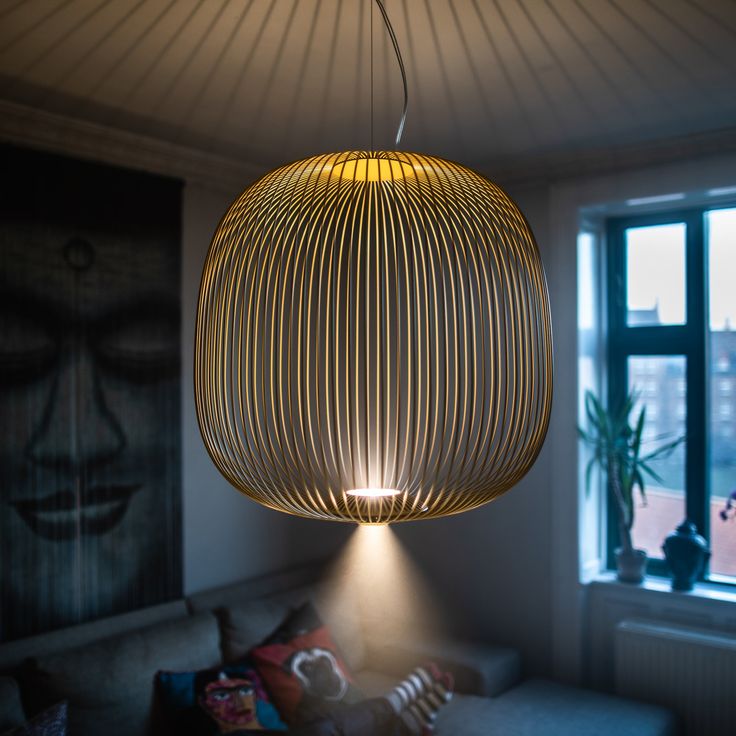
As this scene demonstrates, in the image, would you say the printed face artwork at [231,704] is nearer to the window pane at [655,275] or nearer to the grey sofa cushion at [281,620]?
the grey sofa cushion at [281,620]

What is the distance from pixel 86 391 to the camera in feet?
10.2

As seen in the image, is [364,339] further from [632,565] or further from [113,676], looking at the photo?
[632,565]

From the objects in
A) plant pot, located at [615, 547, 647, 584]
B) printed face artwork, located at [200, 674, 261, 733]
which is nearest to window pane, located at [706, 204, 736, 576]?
plant pot, located at [615, 547, 647, 584]

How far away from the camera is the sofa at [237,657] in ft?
8.71

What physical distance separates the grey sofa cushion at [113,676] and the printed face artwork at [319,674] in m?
0.36

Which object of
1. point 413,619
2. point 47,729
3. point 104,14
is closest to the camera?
point 104,14

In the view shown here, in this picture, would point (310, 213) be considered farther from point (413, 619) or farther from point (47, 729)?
point (413, 619)

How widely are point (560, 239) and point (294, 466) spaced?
99.6 inches

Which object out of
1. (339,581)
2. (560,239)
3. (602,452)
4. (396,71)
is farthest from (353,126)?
(339,581)

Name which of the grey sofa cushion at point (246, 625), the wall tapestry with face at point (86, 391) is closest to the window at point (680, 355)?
the grey sofa cushion at point (246, 625)

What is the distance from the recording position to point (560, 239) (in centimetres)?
363

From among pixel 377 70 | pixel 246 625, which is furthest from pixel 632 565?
pixel 377 70

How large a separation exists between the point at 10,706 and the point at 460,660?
1.81 meters

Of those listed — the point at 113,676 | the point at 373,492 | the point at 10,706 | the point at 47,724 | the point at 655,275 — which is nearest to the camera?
the point at 373,492
